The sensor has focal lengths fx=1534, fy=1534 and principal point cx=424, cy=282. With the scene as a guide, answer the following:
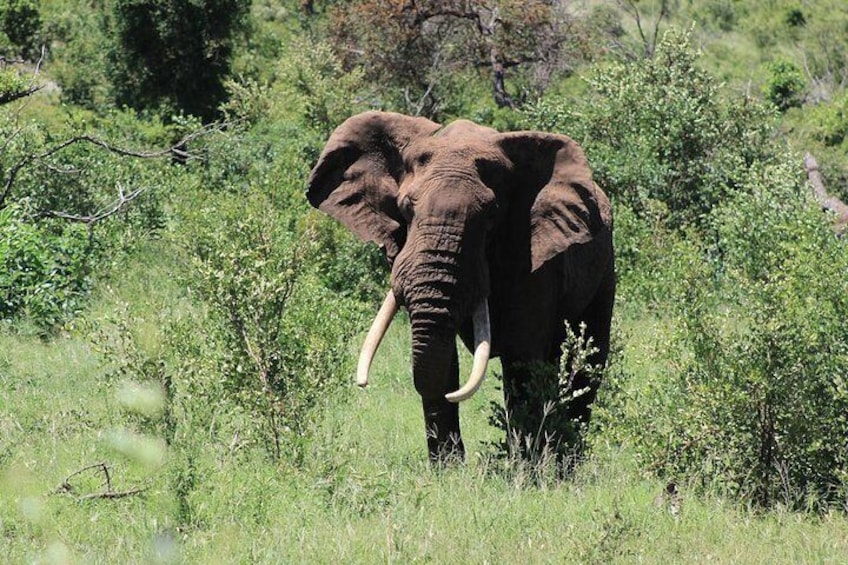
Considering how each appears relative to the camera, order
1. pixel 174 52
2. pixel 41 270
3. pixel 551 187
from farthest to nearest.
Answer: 1. pixel 174 52
2. pixel 41 270
3. pixel 551 187

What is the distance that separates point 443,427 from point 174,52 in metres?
20.8

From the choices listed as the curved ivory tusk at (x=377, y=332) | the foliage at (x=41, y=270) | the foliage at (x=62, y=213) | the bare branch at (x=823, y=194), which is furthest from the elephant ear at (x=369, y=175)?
the bare branch at (x=823, y=194)

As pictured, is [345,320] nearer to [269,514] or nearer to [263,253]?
[263,253]

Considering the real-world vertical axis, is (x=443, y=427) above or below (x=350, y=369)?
below

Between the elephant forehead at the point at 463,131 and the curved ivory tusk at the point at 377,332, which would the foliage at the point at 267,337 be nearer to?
the curved ivory tusk at the point at 377,332

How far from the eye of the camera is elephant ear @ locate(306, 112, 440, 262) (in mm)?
9539

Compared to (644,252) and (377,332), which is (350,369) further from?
(644,252)

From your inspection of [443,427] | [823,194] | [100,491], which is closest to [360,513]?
[100,491]

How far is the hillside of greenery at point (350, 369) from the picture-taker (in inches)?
282

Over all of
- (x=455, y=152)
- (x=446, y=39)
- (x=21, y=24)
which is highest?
(x=455, y=152)

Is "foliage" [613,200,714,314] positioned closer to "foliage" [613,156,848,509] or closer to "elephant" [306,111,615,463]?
"elephant" [306,111,615,463]

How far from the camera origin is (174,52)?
94.3ft

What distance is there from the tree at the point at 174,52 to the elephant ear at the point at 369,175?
18477 mm

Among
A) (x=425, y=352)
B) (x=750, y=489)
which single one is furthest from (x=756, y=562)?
(x=425, y=352)
